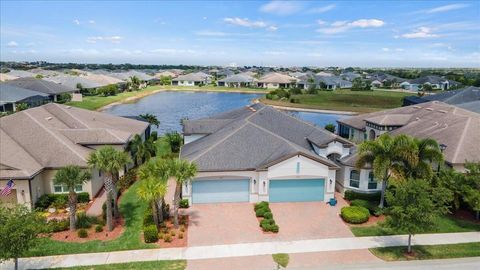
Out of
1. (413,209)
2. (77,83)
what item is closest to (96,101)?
(77,83)

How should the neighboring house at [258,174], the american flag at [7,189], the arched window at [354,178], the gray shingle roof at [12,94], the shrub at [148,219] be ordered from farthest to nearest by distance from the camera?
the gray shingle roof at [12,94] → the arched window at [354,178] → the neighboring house at [258,174] → the american flag at [7,189] → the shrub at [148,219]

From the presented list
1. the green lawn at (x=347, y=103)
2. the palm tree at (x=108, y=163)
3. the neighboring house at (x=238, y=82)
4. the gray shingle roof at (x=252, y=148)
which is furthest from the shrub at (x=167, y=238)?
the neighboring house at (x=238, y=82)

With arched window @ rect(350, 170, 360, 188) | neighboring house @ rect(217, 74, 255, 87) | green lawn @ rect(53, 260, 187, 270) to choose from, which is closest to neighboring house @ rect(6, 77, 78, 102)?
neighboring house @ rect(217, 74, 255, 87)

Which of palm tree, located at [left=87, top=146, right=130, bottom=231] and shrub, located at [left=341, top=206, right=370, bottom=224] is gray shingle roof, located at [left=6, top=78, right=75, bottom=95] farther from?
shrub, located at [left=341, top=206, right=370, bottom=224]

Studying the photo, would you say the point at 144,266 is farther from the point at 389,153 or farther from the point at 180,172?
the point at 389,153

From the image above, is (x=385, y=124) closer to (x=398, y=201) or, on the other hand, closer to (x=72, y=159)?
(x=398, y=201)

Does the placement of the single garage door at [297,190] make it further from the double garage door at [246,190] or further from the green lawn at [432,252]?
the green lawn at [432,252]

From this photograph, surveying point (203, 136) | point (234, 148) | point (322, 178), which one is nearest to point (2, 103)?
point (203, 136)
